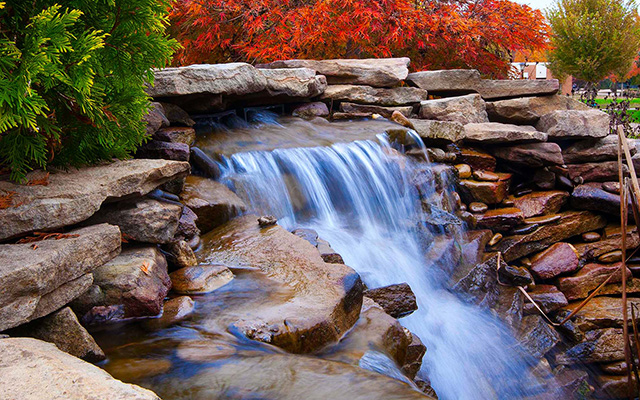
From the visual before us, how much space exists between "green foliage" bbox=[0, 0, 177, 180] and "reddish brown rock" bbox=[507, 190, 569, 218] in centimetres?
507

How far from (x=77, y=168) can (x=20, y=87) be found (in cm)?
99

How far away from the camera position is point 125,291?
8.98 feet

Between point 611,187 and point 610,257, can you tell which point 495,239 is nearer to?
point 610,257

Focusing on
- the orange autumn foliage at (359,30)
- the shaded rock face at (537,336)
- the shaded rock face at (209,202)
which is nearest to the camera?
the shaded rock face at (209,202)

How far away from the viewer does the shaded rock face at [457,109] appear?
775 centimetres

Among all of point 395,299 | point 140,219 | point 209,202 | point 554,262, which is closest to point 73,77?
point 140,219

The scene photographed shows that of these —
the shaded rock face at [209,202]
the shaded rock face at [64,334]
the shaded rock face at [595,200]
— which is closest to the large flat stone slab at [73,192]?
the shaded rock face at [64,334]

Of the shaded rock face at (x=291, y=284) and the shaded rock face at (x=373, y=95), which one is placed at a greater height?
the shaded rock face at (x=373, y=95)

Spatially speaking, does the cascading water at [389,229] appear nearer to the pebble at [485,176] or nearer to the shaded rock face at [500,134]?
the pebble at [485,176]

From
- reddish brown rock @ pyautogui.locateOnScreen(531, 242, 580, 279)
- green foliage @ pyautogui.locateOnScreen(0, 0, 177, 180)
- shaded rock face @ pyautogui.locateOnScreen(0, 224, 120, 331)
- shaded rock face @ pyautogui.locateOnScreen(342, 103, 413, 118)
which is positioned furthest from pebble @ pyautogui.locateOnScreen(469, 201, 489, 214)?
shaded rock face @ pyautogui.locateOnScreen(0, 224, 120, 331)

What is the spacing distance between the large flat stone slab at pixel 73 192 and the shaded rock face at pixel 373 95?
15.2 ft

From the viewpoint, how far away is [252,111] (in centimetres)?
720

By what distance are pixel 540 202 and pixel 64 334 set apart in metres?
6.00

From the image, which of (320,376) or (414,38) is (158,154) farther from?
(414,38)
